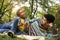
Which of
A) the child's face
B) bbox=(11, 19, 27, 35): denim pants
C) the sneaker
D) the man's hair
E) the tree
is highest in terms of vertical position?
the tree

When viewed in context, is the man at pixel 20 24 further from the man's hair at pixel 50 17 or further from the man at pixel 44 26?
the man's hair at pixel 50 17

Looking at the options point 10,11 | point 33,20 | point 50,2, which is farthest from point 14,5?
point 50,2

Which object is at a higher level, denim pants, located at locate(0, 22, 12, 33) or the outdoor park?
the outdoor park

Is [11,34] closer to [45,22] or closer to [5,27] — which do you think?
[5,27]

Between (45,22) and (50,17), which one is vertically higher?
(50,17)

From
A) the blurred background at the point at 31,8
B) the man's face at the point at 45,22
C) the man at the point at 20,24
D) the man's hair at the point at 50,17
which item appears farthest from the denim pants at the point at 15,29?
the man's hair at the point at 50,17

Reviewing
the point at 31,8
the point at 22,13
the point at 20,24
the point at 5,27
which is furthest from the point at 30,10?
the point at 5,27

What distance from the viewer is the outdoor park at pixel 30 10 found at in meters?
3.76

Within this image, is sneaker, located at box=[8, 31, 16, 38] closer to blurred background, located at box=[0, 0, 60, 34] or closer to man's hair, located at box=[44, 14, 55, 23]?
blurred background, located at box=[0, 0, 60, 34]

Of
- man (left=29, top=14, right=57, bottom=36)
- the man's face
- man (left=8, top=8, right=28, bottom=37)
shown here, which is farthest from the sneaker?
the man's face

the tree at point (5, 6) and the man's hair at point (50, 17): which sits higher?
the tree at point (5, 6)

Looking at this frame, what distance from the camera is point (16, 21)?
3793 millimetres

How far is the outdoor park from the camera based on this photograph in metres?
3.76

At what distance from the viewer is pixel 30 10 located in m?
3.87
